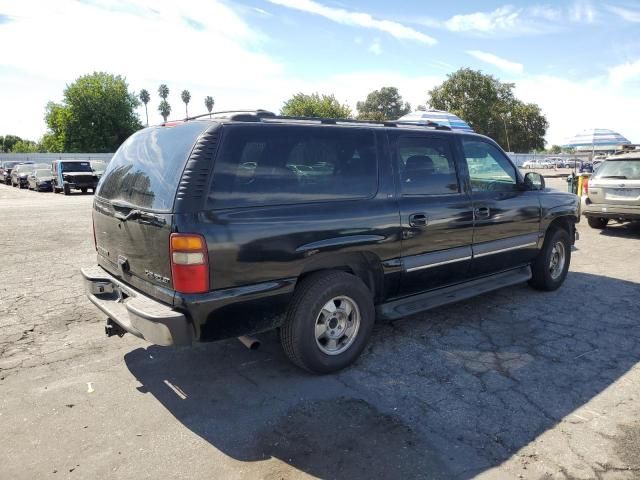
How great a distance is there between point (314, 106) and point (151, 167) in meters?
45.7

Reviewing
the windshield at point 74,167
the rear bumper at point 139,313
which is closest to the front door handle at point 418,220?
the rear bumper at point 139,313

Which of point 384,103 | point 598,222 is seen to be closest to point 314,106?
point 598,222

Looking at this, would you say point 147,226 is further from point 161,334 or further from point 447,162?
point 447,162

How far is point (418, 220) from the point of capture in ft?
13.3

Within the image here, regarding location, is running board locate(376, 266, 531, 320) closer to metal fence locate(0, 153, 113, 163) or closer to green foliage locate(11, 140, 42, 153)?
metal fence locate(0, 153, 113, 163)

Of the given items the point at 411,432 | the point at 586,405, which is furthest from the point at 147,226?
the point at 586,405

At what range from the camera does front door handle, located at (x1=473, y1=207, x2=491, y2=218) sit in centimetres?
460

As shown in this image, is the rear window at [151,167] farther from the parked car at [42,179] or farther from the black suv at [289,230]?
the parked car at [42,179]

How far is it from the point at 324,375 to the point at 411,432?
917mm

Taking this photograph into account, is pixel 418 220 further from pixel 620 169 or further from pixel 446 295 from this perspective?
pixel 620 169

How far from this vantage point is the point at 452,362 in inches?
154

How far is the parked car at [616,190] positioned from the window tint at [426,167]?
22.2 ft

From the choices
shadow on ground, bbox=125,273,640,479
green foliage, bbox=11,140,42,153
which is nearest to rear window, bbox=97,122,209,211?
shadow on ground, bbox=125,273,640,479

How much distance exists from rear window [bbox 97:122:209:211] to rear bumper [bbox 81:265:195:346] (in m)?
0.64
